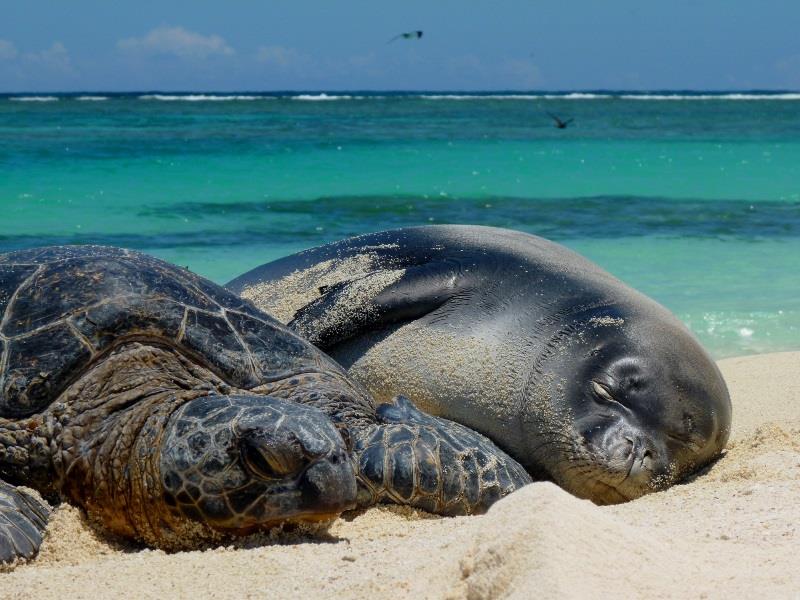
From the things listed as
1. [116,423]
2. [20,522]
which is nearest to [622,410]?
[116,423]

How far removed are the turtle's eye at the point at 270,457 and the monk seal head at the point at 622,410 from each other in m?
1.81

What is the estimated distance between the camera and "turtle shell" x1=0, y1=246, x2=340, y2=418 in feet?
12.6

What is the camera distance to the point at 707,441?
16.3ft

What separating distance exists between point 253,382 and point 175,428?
569mm

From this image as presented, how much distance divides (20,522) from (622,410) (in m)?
2.54

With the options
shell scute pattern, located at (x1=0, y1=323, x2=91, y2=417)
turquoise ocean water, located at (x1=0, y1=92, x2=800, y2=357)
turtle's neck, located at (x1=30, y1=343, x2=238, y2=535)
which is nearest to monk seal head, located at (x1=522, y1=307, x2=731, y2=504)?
turtle's neck, located at (x1=30, y1=343, x2=238, y2=535)

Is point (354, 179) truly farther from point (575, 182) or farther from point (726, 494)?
point (726, 494)

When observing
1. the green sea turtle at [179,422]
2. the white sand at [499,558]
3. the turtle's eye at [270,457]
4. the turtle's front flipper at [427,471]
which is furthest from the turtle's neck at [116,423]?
the turtle's front flipper at [427,471]

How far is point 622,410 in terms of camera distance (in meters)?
4.90

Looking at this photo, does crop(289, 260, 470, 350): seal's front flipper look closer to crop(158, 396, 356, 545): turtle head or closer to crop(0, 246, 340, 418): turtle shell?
crop(0, 246, 340, 418): turtle shell

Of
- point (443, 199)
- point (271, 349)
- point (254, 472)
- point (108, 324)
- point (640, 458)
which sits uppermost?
point (108, 324)

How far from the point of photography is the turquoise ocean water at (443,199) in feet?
37.6

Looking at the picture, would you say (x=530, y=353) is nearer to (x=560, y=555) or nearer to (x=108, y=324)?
(x=108, y=324)

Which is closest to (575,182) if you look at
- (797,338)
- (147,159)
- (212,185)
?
(212,185)
